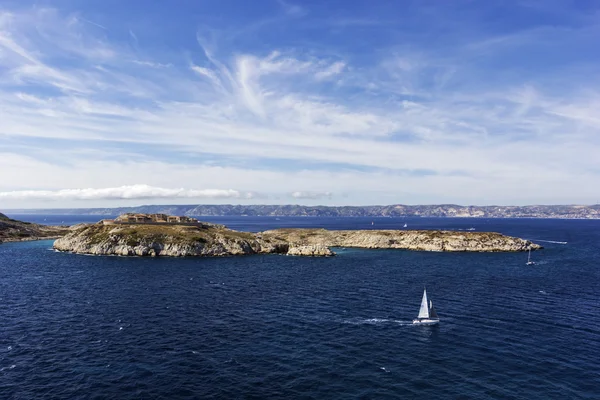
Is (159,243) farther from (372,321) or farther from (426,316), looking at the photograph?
(426,316)

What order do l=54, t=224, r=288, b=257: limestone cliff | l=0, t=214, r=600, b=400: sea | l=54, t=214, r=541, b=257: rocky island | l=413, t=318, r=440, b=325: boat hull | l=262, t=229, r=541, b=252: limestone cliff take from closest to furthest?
l=0, t=214, r=600, b=400: sea, l=413, t=318, r=440, b=325: boat hull, l=54, t=224, r=288, b=257: limestone cliff, l=54, t=214, r=541, b=257: rocky island, l=262, t=229, r=541, b=252: limestone cliff

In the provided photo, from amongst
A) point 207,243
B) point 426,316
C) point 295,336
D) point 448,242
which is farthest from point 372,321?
point 448,242

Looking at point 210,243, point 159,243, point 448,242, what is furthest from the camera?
point 448,242

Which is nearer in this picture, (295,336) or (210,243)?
(295,336)

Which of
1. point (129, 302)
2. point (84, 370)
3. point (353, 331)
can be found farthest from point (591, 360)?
point (129, 302)

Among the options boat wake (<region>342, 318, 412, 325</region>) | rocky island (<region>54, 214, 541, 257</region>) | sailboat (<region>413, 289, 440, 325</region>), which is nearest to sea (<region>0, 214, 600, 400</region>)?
boat wake (<region>342, 318, 412, 325</region>)

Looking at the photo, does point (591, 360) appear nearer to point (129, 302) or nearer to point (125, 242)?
point (129, 302)

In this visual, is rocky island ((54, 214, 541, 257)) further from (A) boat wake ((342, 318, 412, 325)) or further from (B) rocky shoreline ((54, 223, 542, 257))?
(A) boat wake ((342, 318, 412, 325))
